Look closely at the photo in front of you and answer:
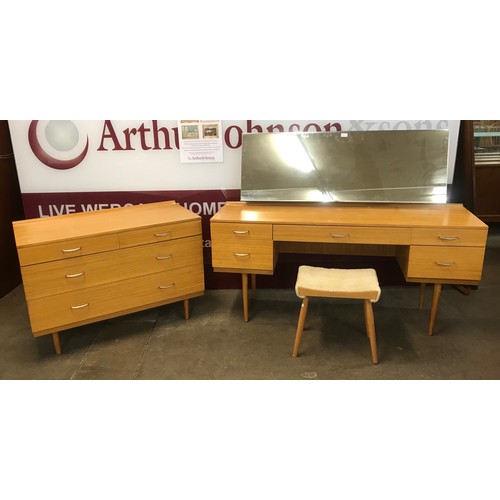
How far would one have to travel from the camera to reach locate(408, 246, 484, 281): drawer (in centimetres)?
255

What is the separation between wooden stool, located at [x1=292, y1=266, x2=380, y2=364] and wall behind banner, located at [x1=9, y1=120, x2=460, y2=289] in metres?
1.09

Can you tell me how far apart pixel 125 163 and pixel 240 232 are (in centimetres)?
117

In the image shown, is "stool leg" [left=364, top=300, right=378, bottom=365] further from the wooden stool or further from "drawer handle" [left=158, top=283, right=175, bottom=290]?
"drawer handle" [left=158, top=283, right=175, bottom=290]

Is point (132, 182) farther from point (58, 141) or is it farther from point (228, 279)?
point (228, 279)

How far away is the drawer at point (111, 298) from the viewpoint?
8.29 feet

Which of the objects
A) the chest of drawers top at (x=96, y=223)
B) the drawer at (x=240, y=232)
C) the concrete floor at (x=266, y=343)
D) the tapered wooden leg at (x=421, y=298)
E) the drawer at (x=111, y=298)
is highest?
the chest of drawers top at (x=96, y=223)

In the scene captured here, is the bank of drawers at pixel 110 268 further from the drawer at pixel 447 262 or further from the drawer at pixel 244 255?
the drawer at pixel 447 262

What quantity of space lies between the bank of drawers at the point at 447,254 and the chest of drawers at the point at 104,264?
1.39m

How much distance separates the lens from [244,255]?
2.81m

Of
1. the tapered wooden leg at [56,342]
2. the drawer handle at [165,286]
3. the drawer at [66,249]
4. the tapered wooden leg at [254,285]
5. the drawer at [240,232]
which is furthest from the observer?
the tapered wooden leg at [254,285]

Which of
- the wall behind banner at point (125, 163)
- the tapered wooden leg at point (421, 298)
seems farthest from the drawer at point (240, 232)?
the tapered wooden leg at point (421, 298)

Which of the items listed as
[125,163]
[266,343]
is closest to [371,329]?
[266,343]

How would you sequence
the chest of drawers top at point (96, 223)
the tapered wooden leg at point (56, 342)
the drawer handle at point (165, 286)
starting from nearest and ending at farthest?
the chest of drawers top at point (96, 223), the tapered wooden leg at point (56, 342), the drawer handle at point (165, 286)

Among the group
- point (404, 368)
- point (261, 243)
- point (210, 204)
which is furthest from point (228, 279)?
point (404, 368)
